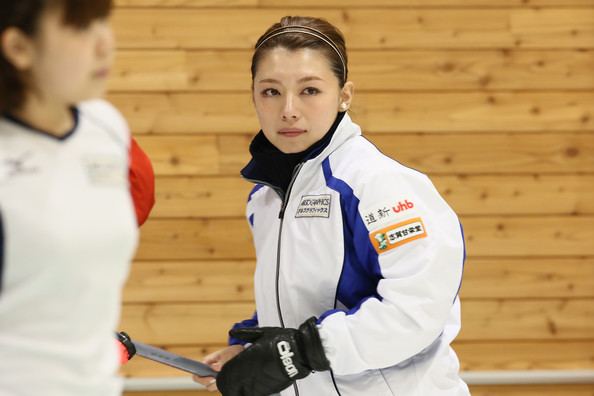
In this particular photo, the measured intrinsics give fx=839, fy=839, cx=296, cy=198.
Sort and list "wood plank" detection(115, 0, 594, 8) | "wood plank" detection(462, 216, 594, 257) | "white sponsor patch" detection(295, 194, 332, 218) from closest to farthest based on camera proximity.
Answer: "white sponsor patch" detection(295, 194, 332, 218), "wood plank" detection(115, 0, 594, 8), "wood plank" detection(462, 216, 594, 257)

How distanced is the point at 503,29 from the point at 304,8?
2.70 feet

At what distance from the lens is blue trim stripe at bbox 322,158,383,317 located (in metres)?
1.70

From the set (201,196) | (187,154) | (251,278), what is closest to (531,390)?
(251,278)

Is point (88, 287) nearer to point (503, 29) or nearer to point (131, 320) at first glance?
point (131, 320)

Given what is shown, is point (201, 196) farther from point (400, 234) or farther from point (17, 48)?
point (17, 48)

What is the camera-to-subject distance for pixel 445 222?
1.71m

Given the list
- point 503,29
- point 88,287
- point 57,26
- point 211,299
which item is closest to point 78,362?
point 88,287

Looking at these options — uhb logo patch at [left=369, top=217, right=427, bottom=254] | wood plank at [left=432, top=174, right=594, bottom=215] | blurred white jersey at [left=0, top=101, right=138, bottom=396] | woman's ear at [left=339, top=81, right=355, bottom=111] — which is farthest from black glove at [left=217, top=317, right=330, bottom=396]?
wood plank at [left=432, top=174, right=594, bottom=215]

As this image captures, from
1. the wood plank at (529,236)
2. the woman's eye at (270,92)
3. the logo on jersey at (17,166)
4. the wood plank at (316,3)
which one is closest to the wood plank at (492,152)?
the wood plank at (529,236)

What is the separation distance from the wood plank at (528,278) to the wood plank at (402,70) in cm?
72

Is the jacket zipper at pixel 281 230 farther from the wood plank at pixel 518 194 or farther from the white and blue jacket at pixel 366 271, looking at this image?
the wood plank at pixel 518 194

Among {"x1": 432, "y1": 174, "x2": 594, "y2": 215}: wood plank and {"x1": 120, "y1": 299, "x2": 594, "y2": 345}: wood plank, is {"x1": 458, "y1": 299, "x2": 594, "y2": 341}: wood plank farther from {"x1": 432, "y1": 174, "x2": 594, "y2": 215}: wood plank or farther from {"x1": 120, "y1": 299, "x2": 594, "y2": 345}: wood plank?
{"x1": 432, "y1": 174, "x2": 594, "y2": 215}: wood plank

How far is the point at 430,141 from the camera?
343 centimetres

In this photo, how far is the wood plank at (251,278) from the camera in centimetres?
338
